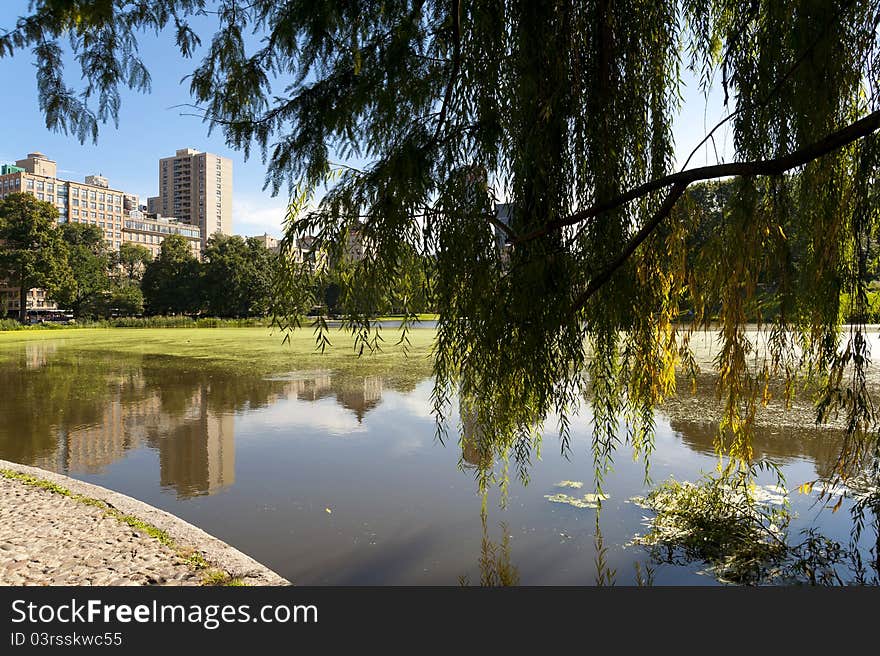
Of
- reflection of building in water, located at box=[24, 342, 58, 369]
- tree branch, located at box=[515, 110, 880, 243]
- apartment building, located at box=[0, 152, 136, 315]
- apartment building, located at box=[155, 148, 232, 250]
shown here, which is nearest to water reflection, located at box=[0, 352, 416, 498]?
reflection of building in water, located at box=[24, 342, 58, 369]

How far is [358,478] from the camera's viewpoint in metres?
5.68

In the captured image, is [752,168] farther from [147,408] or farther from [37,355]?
[37,355]

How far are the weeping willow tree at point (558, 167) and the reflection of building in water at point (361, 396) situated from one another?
6.30 meters

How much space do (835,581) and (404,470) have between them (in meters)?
3.67

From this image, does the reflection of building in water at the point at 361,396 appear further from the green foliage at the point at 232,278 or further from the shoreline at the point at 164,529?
the green foliage at the point at 232,278

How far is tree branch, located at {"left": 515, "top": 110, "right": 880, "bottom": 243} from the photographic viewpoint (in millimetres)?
1843

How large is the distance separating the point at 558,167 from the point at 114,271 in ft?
232

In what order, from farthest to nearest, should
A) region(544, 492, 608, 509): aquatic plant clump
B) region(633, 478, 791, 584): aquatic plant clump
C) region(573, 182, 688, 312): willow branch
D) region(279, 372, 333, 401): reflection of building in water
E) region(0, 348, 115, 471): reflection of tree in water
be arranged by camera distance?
region(279, 372, 333, 401): reflection of building in water → region(0, 348, 115, 471): reflection of tree in water → region(544, 492, 608, 509): aquatic plant clump → region(633, 478, 791, 584): aquatic plant clump → region(573, 182, 688, 312): willow branch

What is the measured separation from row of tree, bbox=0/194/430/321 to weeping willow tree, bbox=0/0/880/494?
2417cm

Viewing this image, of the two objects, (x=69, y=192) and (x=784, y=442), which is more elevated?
(x=69, y=192)

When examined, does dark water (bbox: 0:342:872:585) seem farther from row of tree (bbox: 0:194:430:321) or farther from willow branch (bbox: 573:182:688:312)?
row of tree (bbox: 0:194:430:321)

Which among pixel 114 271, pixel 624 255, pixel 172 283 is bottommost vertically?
pixel 624 255

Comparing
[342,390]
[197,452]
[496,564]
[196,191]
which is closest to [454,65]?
[496,564]
